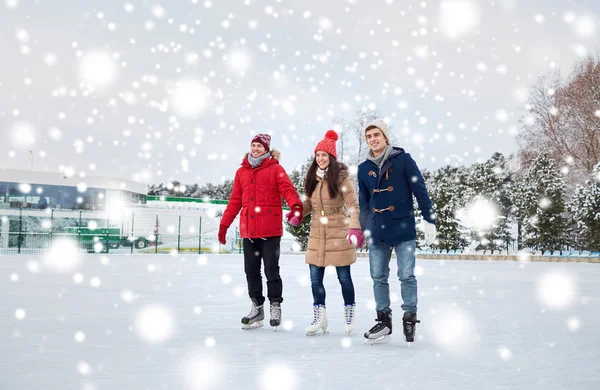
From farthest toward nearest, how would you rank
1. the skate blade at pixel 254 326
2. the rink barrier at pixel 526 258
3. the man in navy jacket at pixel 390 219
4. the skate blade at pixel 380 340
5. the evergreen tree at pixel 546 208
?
1. the evergreen tree at pixel 546 208
2. the rink barrier at pixel 526 258
3. the skate blade at pixel 254 326
4. the man in navy jacket at pixel 390 219
5. the skate blade at pixel 380 340

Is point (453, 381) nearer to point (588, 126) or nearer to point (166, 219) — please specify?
point (588, 126)

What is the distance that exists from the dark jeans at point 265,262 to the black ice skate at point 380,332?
1.06m

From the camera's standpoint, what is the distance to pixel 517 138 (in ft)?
119

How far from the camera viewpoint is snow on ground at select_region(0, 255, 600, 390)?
3.26m

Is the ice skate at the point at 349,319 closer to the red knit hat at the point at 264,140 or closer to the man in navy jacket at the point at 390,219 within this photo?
the man in navy jacket at the point at 390,219

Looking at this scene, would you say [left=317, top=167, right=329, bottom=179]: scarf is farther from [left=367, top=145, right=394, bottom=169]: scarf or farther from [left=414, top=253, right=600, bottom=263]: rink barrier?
[left=414, top=253, right=600, bottom=263]: rink barrier

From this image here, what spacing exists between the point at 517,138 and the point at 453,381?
35.6 m

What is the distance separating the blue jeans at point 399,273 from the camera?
4.67 metres

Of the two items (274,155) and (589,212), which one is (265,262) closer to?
(274,155)

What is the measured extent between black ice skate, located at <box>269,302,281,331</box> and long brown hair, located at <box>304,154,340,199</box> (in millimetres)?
1040

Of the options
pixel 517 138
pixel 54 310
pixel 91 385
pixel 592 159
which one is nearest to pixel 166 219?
pixel 517 138

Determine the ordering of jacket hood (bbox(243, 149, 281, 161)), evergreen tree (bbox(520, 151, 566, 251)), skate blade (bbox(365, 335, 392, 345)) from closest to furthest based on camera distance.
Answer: skate blade (bbox(365, 335, 392, 345)), jacket hood (bbox(243, 149, 281, 161)), evergreen tree (bbox(520, 151, 566, 251))

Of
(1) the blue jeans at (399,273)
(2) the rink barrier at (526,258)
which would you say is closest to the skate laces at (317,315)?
(1) the blue jeans at (399,273)

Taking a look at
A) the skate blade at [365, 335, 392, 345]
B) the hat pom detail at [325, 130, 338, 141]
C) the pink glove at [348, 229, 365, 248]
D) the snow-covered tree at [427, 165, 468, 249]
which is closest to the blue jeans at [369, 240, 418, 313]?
the pink glove at [348, 229, 365, 248]
